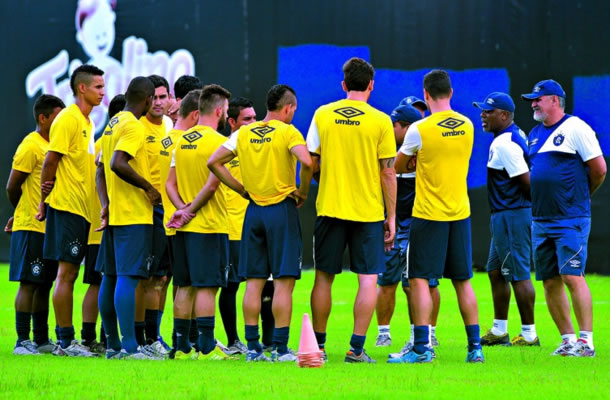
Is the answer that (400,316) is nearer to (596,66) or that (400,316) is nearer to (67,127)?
(67,127)

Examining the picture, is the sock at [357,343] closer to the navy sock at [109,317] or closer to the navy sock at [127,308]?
the navy sock at [127,308]

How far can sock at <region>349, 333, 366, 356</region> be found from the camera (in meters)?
6.67

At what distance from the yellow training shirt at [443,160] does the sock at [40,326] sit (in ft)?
10.8

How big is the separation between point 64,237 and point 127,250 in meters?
0.69

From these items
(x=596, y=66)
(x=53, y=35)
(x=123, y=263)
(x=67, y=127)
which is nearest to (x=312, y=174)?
(x=123, y=263)

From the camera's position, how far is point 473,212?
49.9 feet

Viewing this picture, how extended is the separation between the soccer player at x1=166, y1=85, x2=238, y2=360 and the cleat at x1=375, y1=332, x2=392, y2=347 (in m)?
1.66

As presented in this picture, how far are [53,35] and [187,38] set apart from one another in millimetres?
2452

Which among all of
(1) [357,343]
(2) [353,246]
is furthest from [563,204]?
(1) [357,343]

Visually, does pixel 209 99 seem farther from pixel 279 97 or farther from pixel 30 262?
pixel 30 262

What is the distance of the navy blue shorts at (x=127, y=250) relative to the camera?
7094 millimetres

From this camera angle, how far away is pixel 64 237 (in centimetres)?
750

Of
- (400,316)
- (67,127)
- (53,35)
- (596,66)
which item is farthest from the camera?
(53,35)

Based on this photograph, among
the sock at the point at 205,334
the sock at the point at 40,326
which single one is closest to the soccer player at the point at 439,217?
the sock at the point at 205,334
